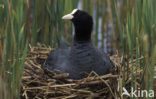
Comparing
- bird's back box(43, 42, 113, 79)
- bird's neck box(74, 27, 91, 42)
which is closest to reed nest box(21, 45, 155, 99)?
bird's back box(43, 42, 113, 79)

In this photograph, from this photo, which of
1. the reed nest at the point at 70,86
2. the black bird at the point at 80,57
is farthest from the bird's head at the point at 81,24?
the reed nest at the point at 70,86

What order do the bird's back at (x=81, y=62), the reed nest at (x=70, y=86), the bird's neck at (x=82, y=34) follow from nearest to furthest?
the reed nest at (x=70, y=86) → the bird's back at (x=81, y=62) → the bird's neck at (x=82, y=34)

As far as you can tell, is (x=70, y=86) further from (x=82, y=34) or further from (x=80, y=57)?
(x=82, y=34)

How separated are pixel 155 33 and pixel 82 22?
1.09 m

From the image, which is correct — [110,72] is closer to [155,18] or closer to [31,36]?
[155,18]

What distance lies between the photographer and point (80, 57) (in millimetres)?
3043

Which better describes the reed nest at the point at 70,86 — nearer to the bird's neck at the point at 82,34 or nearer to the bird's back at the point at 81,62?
the bird's back at the point at 81,62

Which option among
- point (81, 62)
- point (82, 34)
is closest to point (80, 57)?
point (81, 62)

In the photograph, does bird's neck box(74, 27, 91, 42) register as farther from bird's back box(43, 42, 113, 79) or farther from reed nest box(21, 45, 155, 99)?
reed nest box(21, 45, 155, 99)

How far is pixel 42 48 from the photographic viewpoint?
373cm

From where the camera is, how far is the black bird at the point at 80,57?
2975mm

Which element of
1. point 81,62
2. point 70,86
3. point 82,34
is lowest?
point 70,86

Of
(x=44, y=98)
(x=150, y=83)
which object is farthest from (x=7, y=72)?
(x=150, y=83)

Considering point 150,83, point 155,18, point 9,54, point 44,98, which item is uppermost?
point 155,18
